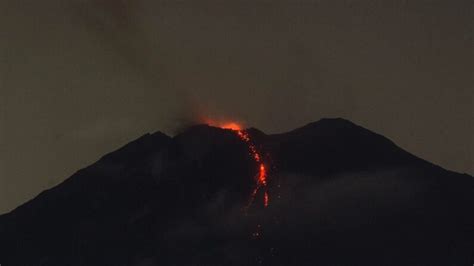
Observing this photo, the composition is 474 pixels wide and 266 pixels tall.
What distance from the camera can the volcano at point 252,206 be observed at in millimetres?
42250

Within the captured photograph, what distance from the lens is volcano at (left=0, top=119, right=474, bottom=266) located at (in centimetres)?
4225

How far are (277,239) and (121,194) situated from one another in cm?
1535

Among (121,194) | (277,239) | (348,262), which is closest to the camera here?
(348,262)

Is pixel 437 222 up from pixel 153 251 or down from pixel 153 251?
down

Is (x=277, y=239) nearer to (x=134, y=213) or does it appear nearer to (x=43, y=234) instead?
(x=134, y=213)

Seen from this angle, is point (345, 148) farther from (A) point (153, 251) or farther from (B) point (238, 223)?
(A) point (153, 251)

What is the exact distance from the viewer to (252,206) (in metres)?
48.8

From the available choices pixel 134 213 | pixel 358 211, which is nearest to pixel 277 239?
pixel 358 211

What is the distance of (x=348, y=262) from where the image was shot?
130ft

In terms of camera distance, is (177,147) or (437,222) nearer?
(437,222)

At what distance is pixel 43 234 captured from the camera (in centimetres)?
5019

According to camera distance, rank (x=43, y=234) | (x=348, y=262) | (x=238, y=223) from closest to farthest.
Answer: (x=348, y=262) → (x=238, y=223) → (x=43, y=234)

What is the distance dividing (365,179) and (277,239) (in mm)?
13224

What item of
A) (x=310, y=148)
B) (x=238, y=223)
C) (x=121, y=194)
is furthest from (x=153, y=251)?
(x=310, y=148)
